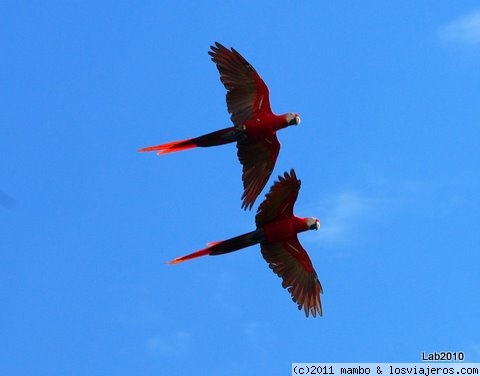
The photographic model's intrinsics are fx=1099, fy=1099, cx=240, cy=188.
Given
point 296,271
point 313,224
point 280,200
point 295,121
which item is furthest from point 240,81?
point 296,271

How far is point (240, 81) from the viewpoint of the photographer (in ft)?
57.1

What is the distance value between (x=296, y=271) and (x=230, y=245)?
1288 millimetres

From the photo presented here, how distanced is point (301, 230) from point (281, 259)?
1.94ft

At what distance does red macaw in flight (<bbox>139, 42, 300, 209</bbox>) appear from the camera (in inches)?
678

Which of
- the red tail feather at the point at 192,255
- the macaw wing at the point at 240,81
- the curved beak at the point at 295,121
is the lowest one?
the red tail feather at the point at 192,255

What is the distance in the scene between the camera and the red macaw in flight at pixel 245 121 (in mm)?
17219

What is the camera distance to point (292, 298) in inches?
689

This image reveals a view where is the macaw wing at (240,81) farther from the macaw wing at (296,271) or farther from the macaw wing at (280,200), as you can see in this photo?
the macaw wing at (296,271)

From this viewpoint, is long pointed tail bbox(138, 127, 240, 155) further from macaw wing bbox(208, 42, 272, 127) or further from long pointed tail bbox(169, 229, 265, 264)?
long pointed tail bbox(169, 229, 265, 264)

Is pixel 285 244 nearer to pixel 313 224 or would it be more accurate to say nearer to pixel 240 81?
pixel 313 224

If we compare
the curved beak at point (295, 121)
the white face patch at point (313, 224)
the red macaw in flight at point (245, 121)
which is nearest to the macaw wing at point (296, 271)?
the white face patch at point (313, 224)

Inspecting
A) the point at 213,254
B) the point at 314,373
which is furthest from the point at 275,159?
the point at 314,373

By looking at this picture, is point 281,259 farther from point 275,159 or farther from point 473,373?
point 473,373

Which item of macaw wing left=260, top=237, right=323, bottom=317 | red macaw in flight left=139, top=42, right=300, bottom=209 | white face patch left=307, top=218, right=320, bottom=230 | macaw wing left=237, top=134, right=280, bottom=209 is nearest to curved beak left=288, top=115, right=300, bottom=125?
red macaw in flight left=139, top=42, right=300, bottom=209
